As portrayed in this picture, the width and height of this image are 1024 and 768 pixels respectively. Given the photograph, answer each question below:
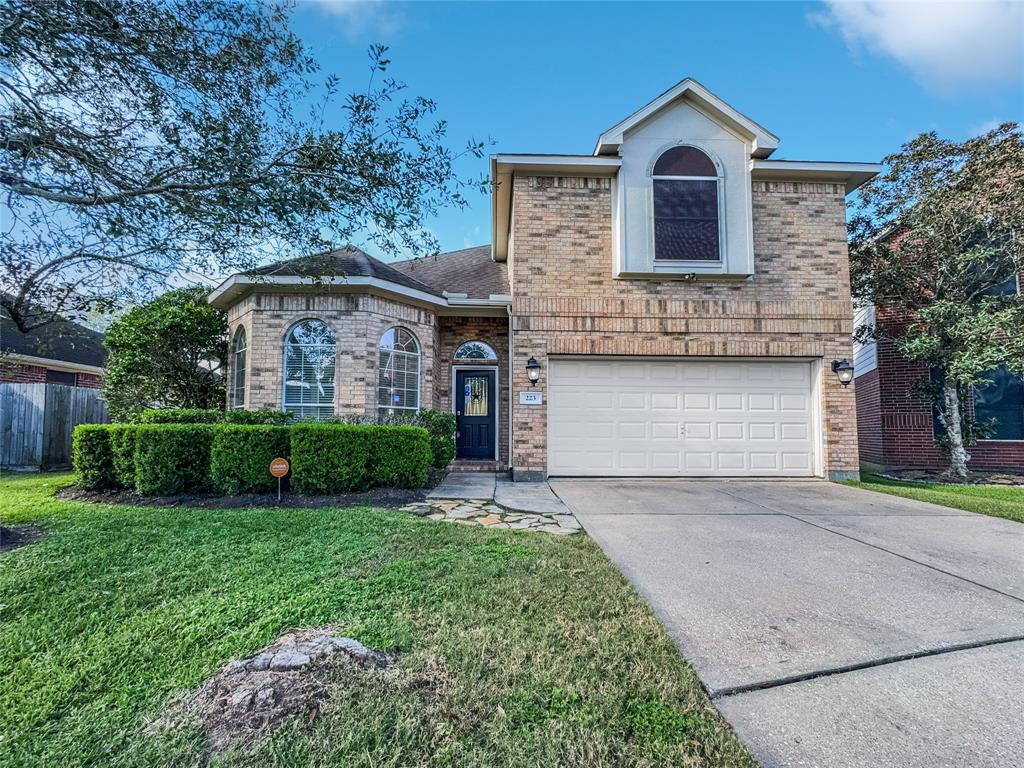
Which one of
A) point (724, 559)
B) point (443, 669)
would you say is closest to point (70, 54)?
point (443, 669)

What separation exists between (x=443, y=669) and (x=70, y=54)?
15.0 ft

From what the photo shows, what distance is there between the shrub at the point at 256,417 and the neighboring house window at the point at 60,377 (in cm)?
1093

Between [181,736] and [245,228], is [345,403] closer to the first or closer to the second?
[245,228]

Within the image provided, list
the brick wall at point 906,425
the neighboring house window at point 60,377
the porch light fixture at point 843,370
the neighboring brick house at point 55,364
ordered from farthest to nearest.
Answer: the neighboring house window at point 60,377 → the neighboring brick house at point 55,364 → the brick wall at point 906,425 → the porch light fixture at point 843,370

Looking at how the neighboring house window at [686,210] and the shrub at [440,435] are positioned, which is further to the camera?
the shrub at [440,435]

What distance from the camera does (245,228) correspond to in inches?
149

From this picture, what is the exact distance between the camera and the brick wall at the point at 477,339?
915cm

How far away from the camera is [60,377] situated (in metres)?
13.4

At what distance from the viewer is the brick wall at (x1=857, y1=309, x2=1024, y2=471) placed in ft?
28.8

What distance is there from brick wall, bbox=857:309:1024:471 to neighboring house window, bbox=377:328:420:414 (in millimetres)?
9588

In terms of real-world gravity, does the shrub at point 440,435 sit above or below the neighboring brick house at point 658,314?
below

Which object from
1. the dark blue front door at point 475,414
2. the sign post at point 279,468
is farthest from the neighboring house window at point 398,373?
the sign post at point 279,468

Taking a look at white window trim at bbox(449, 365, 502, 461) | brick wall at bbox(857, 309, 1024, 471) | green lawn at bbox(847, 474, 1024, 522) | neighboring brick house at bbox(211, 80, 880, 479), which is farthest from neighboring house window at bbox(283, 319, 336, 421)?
brick wall at bbox(857, 309, 1024, 471)

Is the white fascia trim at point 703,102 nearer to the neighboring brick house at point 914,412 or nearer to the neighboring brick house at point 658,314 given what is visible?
the neighboring brick house at point 658,314
